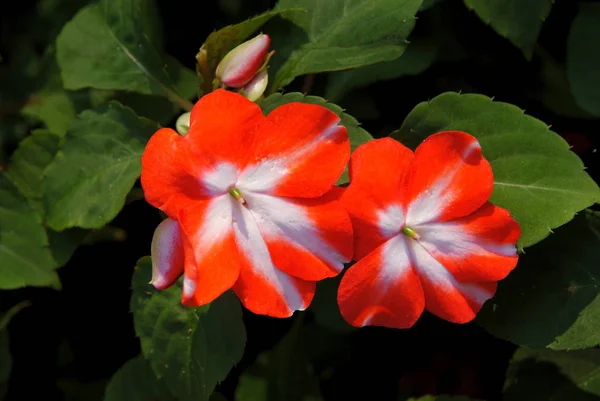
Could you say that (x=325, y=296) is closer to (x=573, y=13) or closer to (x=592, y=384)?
(x=592, y=384)

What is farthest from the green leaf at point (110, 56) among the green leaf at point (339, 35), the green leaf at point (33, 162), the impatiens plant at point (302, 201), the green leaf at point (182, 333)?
the green leaf at point (182, 333)

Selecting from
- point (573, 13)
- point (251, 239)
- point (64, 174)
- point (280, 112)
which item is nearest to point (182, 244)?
point (251, 239)

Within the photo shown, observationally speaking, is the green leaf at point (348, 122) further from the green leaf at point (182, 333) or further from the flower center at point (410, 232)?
the green leaf at point (182, 333)

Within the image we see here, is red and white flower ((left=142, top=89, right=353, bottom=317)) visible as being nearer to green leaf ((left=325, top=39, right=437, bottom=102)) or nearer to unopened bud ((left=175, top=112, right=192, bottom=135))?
unopened bud ((left=175, top=112, right=192, bottom=135))

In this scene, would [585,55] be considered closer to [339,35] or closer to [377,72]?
[377,72]

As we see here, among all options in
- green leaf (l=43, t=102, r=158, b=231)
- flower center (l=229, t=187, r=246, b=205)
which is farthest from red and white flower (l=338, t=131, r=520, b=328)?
green leaf (l=43, t=102, r=158, b=231)
